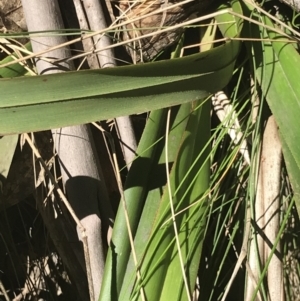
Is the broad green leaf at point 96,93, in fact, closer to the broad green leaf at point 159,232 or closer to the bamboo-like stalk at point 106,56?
the broad green leaf at point 159,232

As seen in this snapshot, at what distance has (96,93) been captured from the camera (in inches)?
20.3

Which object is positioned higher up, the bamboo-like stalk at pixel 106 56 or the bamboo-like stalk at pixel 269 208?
the bamboo-like stalk at pixel 106 56

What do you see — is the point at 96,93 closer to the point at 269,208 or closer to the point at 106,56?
the point at 106,56

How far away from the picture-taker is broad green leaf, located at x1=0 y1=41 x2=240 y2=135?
1.62 ft

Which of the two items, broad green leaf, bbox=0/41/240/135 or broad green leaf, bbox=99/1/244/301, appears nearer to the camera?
broad green leaf, bbox=0/41/240/135

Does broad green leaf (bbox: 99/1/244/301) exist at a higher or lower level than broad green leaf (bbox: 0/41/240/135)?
lower

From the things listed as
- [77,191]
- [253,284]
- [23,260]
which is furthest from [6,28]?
[253,284]

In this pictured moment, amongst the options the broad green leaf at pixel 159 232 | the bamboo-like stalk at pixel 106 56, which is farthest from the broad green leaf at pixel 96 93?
the bamboo-like stalk at pixel 106 56

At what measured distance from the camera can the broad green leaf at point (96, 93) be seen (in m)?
0.49

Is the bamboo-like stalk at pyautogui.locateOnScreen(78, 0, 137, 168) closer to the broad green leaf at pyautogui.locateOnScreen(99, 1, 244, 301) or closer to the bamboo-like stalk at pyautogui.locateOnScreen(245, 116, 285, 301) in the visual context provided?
the broad green leaf at pyautogui.locateOnScreen(99, 1, 244, 301)

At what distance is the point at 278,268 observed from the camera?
76 cm

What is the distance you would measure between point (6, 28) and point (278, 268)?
558 mm

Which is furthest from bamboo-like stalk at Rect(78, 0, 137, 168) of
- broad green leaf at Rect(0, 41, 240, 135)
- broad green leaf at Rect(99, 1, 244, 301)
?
broad green leaf at Rect(0, 41, 240, 135)

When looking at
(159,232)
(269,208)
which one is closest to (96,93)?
(159,232)
